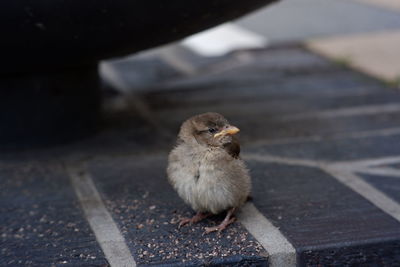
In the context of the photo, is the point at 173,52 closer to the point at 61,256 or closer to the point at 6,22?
the point at 6,22

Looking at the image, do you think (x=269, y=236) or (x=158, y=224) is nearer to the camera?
(x=269, y=236)

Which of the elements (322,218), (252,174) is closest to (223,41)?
(252,174)

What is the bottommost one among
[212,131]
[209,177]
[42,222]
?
[42,222]

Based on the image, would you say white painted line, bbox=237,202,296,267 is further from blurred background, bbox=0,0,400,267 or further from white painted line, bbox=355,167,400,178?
white painted line, bbox=355,167,400,178

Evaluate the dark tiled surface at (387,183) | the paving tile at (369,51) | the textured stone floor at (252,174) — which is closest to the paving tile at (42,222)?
the textured stone floor at (252,174)

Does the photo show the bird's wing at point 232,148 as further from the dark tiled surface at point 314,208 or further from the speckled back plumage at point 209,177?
the dark tiled surface at point 314,208

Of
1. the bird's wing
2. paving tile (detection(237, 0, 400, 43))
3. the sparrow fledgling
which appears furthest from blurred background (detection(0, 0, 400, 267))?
paving tile (detection(237, 0, 400, 43))

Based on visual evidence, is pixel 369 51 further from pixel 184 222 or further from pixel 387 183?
pixel 184 222
